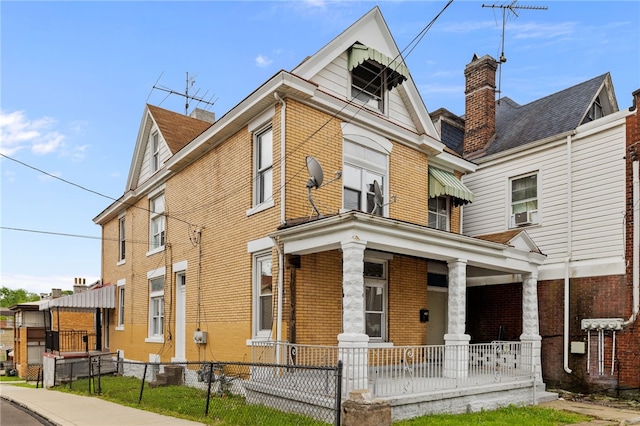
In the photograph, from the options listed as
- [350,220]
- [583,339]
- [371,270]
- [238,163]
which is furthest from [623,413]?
[238,163]

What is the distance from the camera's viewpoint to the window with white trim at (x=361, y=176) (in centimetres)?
1266

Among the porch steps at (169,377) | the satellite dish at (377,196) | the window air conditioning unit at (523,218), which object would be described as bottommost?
the porch steps at (169,377)

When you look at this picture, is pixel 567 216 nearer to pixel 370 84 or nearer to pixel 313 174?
pixel 370 84

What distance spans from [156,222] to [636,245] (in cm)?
1354

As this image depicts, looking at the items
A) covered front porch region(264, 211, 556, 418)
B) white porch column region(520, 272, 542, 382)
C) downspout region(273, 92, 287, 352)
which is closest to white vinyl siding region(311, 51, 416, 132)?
downspout region(273, 92, 287, 352)

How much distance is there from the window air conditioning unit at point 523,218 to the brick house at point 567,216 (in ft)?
0.09

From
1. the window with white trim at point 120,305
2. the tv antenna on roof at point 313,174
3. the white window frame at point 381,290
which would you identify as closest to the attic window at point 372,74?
the tv antenna on roof at point 313,174

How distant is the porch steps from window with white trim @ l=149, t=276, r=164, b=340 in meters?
2.75

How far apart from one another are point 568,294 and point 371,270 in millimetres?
5212

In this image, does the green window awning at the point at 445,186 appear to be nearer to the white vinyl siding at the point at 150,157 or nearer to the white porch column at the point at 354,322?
the white porch column at the point at 354,322

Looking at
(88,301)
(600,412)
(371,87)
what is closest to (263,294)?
(371,87)

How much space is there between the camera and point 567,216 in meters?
14.4

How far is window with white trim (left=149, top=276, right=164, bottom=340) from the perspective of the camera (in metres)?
16.8

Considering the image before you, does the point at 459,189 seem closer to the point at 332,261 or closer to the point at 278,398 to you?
the point at 332,261
